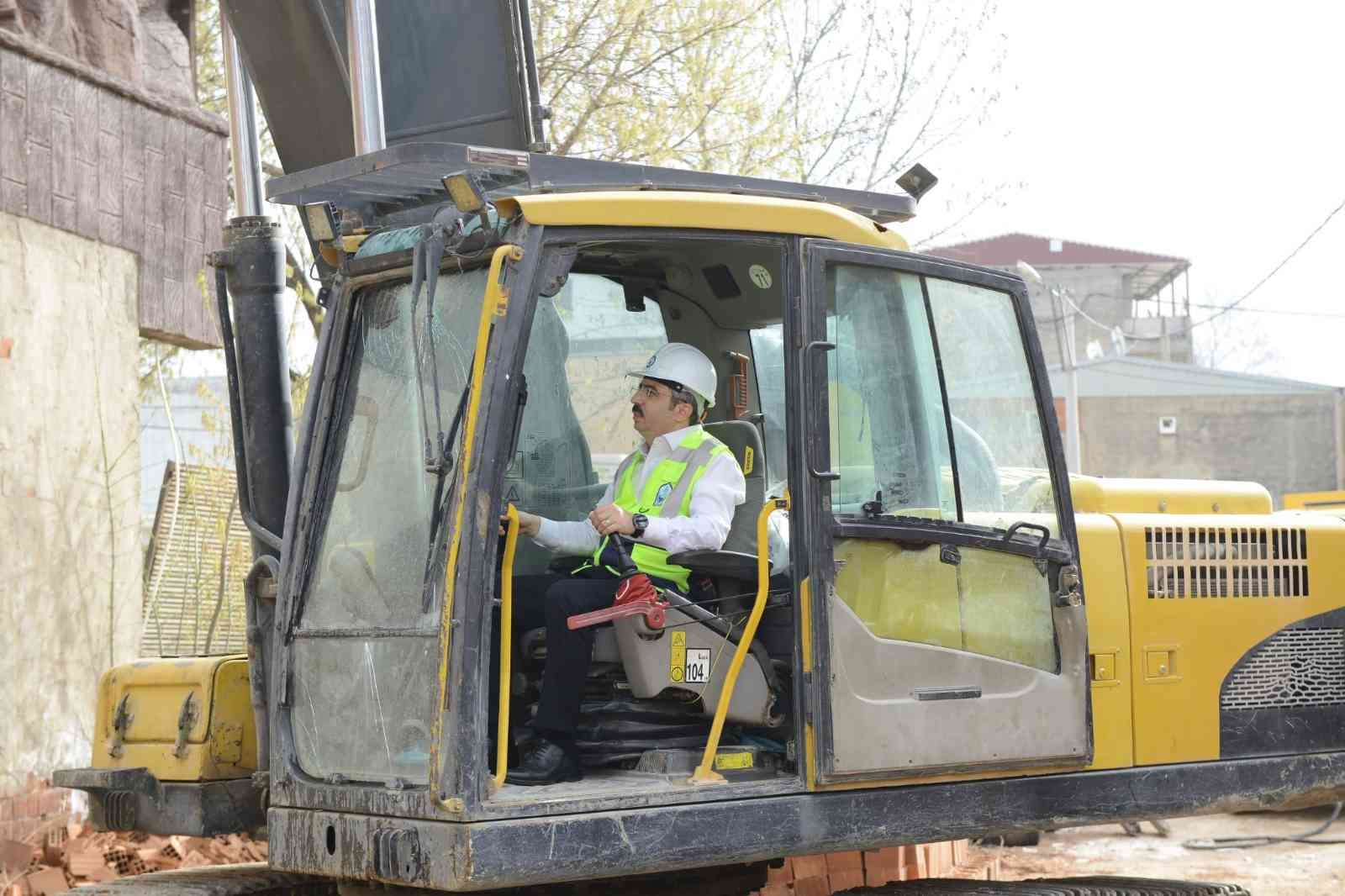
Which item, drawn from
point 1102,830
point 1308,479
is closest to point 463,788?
point 1102,830

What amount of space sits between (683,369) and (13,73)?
4801mm

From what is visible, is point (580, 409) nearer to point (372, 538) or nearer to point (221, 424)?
point (372, 538)

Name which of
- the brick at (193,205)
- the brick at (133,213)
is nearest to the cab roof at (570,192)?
the brick at (133,213)

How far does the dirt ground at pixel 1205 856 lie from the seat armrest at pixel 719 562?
16.4ft

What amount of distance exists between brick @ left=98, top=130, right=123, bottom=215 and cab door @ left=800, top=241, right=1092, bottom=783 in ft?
17.8

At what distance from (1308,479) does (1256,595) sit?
1626 inches

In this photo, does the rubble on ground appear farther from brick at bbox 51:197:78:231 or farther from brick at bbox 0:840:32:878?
brick at bbox 51:197:78:231

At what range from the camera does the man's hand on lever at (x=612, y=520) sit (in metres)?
4.85

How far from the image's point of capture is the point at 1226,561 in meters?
5.90

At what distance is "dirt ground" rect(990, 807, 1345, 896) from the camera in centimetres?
974

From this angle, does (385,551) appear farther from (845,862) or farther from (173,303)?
(173,303)

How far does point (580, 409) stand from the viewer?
5984 millimetres

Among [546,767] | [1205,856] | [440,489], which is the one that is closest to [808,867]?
[546,767]

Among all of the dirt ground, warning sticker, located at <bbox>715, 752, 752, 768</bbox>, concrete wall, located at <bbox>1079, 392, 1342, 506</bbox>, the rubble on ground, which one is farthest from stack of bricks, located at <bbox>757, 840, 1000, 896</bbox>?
concrete wall, located at <bbox>1079, 392, 1342, 506</bbox>
